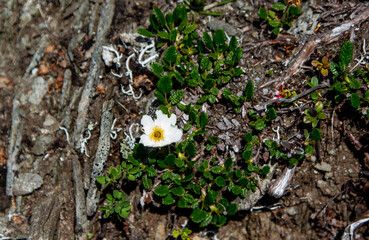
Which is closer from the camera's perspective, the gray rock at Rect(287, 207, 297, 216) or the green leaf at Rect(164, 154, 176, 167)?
the green leaf at Rect(164, 154, 176, 167)

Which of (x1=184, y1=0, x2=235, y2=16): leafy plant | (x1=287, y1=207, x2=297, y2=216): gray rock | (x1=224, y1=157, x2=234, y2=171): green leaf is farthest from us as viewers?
(x1=184, y1=0, x2=235, y2=16): leafy plant

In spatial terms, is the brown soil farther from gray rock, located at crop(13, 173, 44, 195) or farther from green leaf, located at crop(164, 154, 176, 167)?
green leaf, located at crop(164, 154, 176, 167)

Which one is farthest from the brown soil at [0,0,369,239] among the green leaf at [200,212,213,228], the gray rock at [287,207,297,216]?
the green leaf at [200,212,213,228]

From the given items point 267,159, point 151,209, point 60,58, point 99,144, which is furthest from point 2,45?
point 267,159

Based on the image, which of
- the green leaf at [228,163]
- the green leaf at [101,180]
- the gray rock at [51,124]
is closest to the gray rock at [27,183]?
the gray rock at [51,124]

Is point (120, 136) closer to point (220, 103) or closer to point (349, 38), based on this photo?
point (220, 103)

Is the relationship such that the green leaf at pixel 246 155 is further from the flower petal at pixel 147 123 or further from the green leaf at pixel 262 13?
the green leaf at pixel 262 13

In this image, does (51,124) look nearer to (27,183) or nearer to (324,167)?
(27,183)
